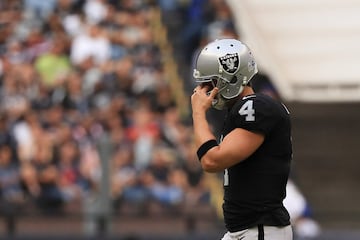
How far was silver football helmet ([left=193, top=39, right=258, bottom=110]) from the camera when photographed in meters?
6.43

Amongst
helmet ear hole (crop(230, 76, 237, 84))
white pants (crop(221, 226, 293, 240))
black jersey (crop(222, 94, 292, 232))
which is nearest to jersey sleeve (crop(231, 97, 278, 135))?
black jersey (crop(222, 94, 292, 232))

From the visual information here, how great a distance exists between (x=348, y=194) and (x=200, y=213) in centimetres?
313

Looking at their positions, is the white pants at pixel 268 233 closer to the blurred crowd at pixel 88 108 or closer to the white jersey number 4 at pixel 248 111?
the white jersey number 4 at pixel 248 111

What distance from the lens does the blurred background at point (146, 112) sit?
543 inches

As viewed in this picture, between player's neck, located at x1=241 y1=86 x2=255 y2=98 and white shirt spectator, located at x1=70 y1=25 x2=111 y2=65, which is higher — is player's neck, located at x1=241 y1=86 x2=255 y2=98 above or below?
below

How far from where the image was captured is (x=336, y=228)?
14.4 meters

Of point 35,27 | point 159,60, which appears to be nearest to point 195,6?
point 159,60

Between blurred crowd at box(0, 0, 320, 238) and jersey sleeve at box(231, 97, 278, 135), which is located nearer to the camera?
jersey sleeve at box(231, 97, 278, 135)

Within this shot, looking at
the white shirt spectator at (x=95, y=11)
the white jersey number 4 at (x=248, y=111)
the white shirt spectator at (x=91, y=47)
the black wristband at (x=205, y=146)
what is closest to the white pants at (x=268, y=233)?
the black wristband at (x=205, y=146)

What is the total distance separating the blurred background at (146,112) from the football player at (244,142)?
6.32 metres

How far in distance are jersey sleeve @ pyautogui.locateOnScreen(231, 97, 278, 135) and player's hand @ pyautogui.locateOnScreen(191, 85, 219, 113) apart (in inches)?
6.7

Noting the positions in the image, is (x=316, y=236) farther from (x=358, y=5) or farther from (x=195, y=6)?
(x=358, y=5)

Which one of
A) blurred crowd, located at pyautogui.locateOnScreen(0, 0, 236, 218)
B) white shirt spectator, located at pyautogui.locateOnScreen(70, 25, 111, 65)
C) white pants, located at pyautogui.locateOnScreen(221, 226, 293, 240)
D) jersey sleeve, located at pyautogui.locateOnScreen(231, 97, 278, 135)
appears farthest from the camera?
white shirt spectator, located at pyautogui.locateOnScreen(70, 25, 111, 65)

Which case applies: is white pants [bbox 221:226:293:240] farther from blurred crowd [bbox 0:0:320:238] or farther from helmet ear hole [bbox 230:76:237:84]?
blurred crowd [bbox 0:0:320:238]
